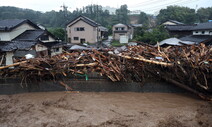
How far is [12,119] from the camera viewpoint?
5031mm

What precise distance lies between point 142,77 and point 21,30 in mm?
13747

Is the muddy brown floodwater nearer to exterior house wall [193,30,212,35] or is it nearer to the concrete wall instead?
the concrete wall

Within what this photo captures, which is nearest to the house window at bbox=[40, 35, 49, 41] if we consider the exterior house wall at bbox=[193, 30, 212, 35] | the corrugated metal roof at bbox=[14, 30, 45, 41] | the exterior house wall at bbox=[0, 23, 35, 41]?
the corrugated metal roof at bbox=[14, 30, 45, 41]

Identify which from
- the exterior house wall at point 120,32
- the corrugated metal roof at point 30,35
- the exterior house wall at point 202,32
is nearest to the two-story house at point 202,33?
the exterior house wall at point 202,32

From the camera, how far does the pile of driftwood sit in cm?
593

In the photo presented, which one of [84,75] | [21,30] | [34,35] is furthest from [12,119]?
[21,30]

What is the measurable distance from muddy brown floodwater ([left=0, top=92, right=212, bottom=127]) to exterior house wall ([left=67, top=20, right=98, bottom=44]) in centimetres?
2052

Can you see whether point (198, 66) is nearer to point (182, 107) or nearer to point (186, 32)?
point (182, 107)

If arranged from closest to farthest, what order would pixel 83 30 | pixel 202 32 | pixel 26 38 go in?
pixel 26 38, pixel 202 32, pixel 83 30

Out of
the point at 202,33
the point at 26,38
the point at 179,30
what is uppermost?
the point at 179,30

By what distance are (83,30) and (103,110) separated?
74.8ft

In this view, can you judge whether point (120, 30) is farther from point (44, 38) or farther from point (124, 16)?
point (44, 38)

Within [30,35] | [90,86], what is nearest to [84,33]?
[30,35]

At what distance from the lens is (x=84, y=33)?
2662cm
